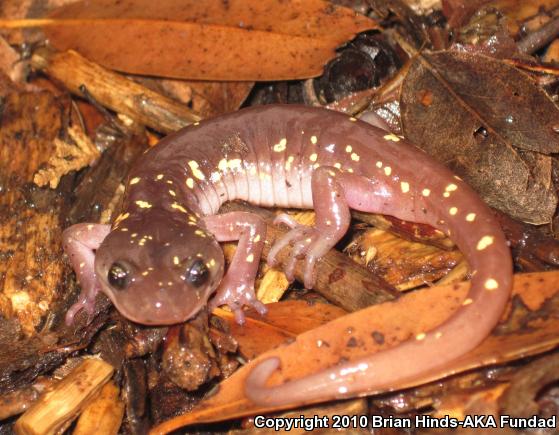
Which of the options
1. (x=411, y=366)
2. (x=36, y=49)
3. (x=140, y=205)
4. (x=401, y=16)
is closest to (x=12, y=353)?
(x=140, y=205)

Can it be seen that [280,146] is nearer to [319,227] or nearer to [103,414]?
[319,227]

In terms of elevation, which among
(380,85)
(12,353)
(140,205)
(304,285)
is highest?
(380,85)

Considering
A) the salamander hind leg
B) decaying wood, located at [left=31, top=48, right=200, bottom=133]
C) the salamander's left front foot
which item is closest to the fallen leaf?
decaying wood, located at [left=31, top=48, right=200, bottom=133]

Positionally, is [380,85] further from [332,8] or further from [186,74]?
[186,74]

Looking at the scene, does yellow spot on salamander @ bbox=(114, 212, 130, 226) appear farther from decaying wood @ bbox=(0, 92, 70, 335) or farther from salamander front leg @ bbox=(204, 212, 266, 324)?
decaying wood @ bbox=(0, 92, 70, 335)

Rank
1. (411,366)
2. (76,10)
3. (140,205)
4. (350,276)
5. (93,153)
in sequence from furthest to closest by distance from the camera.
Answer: (76,10)
(93,153)
(140,205)
(350,276)
(411,366)

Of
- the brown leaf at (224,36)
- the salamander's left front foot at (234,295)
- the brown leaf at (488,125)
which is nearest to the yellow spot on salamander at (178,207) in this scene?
the salamander's left front foot at (234,295)

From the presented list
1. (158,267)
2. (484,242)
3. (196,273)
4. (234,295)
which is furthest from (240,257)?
(484,242)
